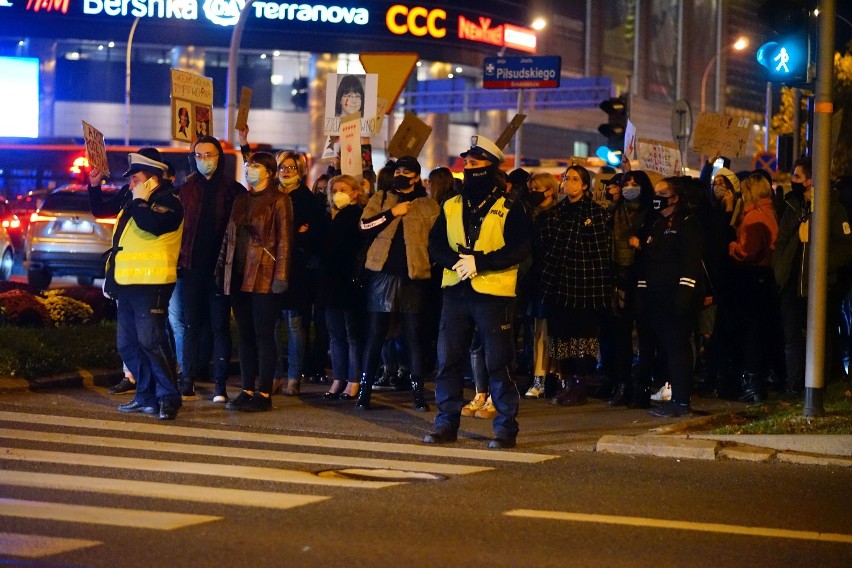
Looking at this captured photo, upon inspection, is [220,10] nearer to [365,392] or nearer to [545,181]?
[545,181]

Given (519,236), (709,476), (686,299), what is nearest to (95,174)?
(519,236)

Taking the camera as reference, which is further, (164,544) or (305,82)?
(305,82)

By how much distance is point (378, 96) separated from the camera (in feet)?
50.2

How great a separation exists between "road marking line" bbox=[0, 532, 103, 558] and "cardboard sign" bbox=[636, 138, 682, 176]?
11123 mm

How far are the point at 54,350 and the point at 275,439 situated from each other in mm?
4217

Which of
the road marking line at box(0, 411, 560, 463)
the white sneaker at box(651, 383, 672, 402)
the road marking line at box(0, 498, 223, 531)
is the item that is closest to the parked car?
the road marking line at box(0, 411, 560, 463)

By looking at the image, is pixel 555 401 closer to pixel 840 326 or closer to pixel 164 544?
pixel 840 326

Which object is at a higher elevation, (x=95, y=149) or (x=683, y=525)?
(x=95, y=149)

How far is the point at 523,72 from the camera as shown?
100.0 feet

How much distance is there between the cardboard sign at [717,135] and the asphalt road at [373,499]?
6622mm

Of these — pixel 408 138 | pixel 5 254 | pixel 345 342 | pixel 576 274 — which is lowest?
pixel 345 342

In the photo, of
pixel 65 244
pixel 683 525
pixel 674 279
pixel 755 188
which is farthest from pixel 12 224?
pixel 683 525

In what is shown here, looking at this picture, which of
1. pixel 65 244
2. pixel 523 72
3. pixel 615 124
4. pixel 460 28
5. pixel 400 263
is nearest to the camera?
pixel 400 263

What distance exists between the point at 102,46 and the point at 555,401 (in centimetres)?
5117
